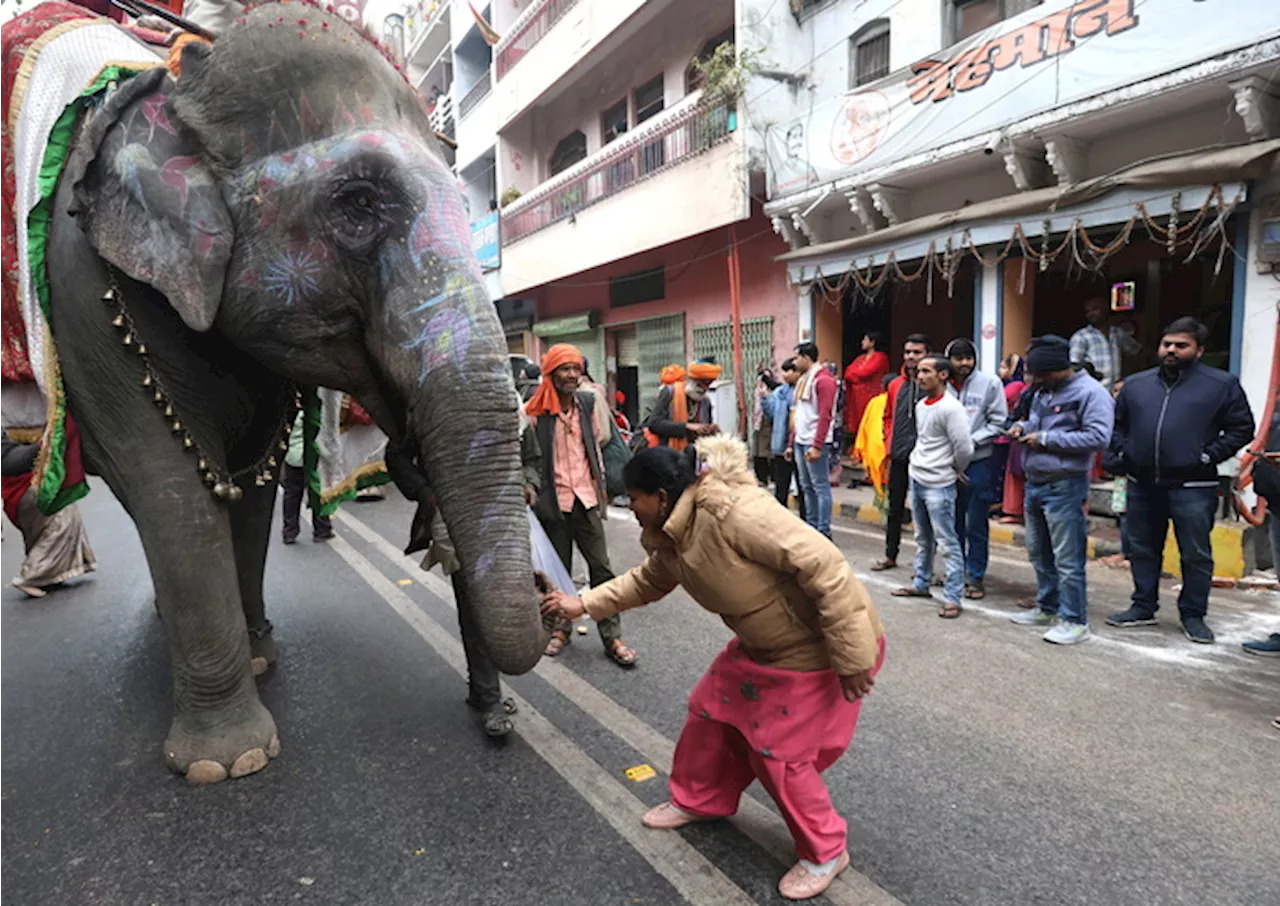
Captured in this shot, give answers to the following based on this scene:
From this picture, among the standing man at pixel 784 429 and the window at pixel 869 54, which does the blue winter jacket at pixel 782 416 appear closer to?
the standing man at pixel 784 429

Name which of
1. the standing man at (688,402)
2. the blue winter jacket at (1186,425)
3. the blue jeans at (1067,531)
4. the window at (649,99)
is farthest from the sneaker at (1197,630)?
the window at (649,99)

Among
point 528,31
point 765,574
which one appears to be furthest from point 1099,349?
point 528,31

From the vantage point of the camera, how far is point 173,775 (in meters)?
3.00

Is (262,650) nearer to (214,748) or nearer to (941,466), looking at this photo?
(214,748)

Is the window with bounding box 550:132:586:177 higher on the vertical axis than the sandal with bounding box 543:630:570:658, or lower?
higher

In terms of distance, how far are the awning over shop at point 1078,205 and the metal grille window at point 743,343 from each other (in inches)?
80.7

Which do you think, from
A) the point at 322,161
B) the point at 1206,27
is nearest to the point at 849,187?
the point at 1206,27

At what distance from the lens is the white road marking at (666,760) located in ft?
7.54

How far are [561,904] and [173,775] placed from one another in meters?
1.72

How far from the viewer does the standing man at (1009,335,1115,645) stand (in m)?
4.64

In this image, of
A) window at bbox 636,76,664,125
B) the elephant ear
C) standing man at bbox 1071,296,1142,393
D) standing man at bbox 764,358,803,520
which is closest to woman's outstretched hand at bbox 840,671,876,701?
the elephant ear

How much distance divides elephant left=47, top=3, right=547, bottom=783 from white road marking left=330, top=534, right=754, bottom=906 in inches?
29.8

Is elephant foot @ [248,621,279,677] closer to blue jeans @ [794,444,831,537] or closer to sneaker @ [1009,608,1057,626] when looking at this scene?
sneaker @ [1009,608,1057,626]

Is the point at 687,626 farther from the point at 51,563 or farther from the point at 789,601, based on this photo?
the point at 51,563
